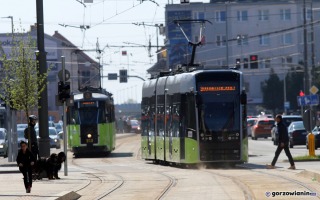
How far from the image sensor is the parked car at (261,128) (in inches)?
3069

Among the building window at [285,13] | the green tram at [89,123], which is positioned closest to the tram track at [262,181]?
the green tram at [89,123]

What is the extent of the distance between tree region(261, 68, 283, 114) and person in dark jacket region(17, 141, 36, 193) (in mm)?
91918

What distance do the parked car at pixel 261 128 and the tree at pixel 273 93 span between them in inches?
1408

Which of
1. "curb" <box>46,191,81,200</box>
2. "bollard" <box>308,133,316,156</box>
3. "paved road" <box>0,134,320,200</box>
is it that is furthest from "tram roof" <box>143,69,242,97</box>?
"curb" <box>46,191,81,200</box>

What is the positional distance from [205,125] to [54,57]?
4180 inches

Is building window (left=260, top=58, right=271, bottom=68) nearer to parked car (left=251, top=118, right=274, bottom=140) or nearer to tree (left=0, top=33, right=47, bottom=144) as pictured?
parked car (left=251, top=118, right=274, bottom=140)

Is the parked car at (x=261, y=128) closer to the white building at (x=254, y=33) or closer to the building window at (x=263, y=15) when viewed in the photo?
the white building at (x=254, y=33)

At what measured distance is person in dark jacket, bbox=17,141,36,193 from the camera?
2414 cm

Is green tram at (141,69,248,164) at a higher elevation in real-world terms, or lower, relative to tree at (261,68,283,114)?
lower

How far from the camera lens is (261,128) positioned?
7956cm

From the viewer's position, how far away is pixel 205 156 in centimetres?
3472

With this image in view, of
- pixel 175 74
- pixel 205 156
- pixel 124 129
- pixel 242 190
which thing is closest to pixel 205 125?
pixel 205 156

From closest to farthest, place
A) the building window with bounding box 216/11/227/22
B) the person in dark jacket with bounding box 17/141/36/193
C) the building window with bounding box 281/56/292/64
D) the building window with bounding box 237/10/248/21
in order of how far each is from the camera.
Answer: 1. the person in dark jacket with bounding box 17/141/36/193
2. the building window with bounding box 281/56/292/64
3. the building window with bounding box 237/10/248/21
4. the building window with bounding box 216/11/227/22

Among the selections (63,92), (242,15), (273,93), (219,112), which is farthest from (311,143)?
(242,15)
